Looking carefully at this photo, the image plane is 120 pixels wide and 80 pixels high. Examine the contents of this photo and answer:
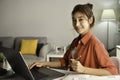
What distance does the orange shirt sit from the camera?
130 centimetres

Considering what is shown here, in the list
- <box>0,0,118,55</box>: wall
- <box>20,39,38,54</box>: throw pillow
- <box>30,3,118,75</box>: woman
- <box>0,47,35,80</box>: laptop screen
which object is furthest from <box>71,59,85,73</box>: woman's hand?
<box>0,0,118,55</box>: wall

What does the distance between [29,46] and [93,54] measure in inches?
145

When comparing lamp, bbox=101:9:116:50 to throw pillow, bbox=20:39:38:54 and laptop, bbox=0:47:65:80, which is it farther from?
laptop, bbox=0:47:65:80

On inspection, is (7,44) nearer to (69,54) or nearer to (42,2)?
(42,2)

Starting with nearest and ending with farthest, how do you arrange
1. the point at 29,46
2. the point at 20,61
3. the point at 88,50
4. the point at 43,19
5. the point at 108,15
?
the point at 20,61 → the point at 88,50 → the point at 108,15 → the point at 29,46 → the point at 43,19

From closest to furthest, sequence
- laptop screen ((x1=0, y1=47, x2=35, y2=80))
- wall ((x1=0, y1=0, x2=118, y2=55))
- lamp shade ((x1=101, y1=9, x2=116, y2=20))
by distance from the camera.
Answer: laptop screen ((x1=0, y1=47, x2=35, y2=80)) → lamp shade ((x1=101, y1=9, x2=116, y2=20)) → wall ((x1=0, y1=0, x2=118, y2=55))

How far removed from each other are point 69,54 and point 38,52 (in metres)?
3.34

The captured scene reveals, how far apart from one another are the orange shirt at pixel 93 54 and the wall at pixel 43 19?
11.9 ft

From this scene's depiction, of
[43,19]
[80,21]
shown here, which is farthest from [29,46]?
[80,21]

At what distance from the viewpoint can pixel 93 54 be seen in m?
1.38

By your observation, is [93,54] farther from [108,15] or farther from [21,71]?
[108,15]

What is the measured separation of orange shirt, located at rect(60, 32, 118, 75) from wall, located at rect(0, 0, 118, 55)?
363cm

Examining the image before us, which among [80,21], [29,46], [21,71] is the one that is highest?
[80,21]

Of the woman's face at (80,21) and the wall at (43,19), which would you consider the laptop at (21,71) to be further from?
the wall at (43,19)
